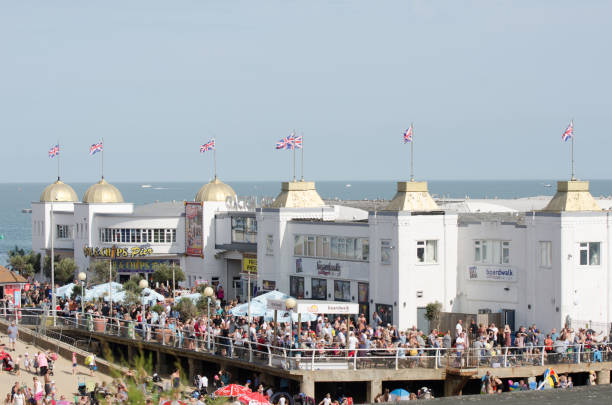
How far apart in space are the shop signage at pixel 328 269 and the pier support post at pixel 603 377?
14.5m

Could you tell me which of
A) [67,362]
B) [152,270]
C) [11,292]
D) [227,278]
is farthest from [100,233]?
[67,362]

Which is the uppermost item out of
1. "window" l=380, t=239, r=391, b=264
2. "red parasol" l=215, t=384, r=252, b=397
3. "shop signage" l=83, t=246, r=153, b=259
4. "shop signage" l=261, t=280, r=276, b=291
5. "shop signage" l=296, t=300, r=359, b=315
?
"window" l=380, t=239, r=391, b=264

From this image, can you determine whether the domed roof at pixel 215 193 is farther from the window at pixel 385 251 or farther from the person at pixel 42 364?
the person at pixel 42 364

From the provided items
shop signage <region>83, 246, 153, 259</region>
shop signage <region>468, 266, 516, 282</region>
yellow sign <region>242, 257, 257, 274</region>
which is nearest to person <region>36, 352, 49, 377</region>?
shop signage <region>468, 266, 516, 282</region>

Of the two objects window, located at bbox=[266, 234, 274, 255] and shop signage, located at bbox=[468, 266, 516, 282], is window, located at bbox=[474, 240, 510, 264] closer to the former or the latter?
shop signage, located at bbox=[468, 266, 516, 282]

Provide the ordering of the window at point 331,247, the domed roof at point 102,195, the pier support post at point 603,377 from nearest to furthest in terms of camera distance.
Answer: the pier support post at point 603,377 < the window at point 331,247 < the domed roof at point 102,195

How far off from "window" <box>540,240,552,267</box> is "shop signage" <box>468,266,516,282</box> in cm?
156

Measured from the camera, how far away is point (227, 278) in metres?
63.0

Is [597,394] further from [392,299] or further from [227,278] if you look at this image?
[227,278]

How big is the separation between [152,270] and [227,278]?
4.60 meters

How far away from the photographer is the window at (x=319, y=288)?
5131 cm

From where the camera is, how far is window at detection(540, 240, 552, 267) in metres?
44.2

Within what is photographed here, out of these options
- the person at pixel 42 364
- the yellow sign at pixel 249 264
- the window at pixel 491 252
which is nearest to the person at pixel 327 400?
the person at pixel 42 364

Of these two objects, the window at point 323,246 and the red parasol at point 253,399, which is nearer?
the red parasol at point 253,399
